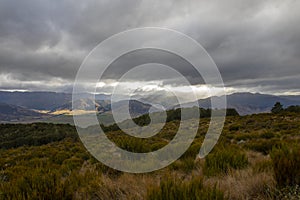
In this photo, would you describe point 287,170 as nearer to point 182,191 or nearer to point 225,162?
point 182,191

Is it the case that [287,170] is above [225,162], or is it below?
above

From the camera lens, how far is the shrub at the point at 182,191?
305 cm

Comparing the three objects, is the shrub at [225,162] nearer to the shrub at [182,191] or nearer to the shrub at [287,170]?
the shrub at [287,170]

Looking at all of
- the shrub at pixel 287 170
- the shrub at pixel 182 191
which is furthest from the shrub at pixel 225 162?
the shrub at pixel 182 191

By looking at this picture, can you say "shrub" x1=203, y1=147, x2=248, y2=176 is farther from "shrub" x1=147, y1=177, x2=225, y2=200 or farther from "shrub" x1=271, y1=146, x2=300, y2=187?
"shrub" x1=147, y1=177, x2=225, y2=200

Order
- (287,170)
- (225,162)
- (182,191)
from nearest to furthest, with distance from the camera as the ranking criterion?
(182,191), (287,170), (225,162)

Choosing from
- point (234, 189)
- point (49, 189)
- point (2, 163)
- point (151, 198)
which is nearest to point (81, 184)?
point (49, 189)

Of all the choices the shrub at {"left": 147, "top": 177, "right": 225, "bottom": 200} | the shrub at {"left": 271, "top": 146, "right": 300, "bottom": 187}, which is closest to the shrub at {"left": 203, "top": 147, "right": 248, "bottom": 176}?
the shrub at {"left": 271, "top": 146, "right": 300, "bottom": 187}

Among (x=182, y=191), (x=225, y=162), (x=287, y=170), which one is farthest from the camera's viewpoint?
(x=225, y=162)

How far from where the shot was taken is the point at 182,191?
321 cm

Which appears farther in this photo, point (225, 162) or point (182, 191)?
point (225, 162)

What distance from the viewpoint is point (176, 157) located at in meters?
8.41

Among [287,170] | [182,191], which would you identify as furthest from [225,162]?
[182,191]

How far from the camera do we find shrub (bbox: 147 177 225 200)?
10.0 feet
